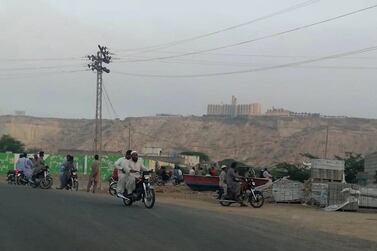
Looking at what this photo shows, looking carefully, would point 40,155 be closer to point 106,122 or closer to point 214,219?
point 214,219

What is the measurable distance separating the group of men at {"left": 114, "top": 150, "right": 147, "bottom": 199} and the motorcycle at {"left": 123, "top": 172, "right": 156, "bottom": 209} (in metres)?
0.15

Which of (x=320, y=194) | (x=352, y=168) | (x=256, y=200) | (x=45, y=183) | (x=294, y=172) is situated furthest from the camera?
(x=352, y=168)

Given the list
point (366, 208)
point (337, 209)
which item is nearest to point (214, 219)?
point (337, 209)

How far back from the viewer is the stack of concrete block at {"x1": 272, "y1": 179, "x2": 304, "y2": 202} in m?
27.9

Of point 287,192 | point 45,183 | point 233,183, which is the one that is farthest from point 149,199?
point 45,183

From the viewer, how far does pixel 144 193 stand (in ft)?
59.6

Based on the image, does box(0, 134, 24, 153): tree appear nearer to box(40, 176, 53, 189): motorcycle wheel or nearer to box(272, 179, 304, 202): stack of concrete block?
box(40, 176, 53, 189): motorcycle wheel

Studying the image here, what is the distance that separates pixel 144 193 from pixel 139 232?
5.97 m

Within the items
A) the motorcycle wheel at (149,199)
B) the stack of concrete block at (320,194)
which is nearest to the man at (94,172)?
the stack of concrete block at (320,194)

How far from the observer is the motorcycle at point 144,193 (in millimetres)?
17984

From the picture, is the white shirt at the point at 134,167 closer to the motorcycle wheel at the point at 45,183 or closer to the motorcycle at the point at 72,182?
the motorcycle at the point at 72,182

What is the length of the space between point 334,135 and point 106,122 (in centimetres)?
6077

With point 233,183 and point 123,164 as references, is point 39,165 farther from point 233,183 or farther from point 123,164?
point 123,164

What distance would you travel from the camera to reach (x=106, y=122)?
161750 mm
